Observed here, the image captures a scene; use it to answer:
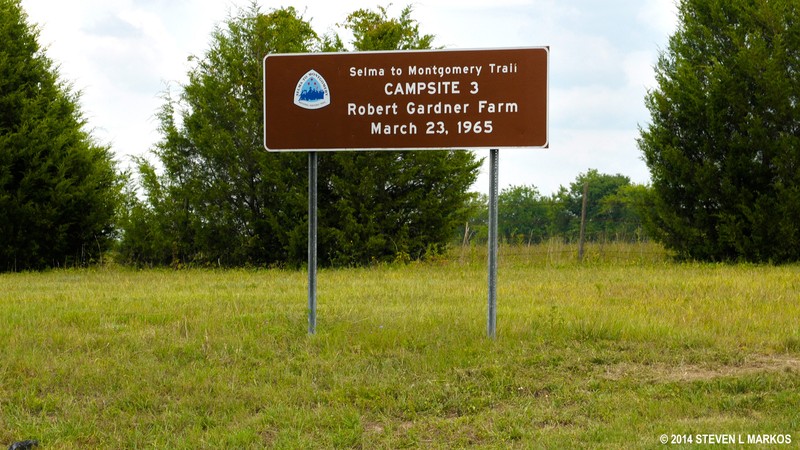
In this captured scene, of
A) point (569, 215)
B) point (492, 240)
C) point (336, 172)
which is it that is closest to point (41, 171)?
point (336, 172)

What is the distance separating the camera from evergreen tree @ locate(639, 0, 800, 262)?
69.4 feet

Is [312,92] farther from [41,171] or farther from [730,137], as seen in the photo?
[41,171]

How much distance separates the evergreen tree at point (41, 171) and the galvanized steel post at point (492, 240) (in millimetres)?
17186

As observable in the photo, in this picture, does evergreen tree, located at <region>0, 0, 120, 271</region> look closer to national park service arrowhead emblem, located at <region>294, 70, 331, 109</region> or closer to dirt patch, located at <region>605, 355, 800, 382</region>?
national park service arrowhead emblem, located at <region>294, 70, 331, 109</region>

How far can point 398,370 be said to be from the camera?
29.3ft

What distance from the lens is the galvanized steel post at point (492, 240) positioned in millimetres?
9945

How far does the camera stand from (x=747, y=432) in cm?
707

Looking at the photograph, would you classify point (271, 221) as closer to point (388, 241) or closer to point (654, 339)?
point (388, 241)

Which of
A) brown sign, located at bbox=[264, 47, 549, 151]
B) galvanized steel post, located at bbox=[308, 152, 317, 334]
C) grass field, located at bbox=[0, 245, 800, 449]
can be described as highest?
brown sign, located at bbox=[264, 47, 549, 151]

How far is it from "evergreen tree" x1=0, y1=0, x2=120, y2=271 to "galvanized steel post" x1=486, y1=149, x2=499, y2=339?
17186 millimetres

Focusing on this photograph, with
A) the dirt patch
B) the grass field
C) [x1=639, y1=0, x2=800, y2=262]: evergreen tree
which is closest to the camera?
the grass field

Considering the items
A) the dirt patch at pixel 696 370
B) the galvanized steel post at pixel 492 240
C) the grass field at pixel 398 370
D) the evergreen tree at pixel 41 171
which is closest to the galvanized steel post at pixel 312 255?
the grass field at pixel 398 370

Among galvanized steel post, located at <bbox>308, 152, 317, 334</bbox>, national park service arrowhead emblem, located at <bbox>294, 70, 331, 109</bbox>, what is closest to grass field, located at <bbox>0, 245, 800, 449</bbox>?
galvanized steel post, located at <bbox>308, 152, 317, 334</bbox>

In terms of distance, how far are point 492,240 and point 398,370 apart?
1992 millimetres
